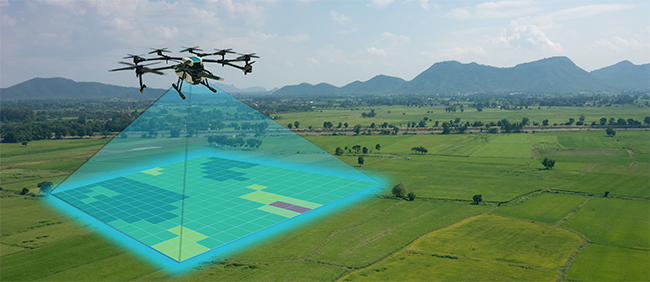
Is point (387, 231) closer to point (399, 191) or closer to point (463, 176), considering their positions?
point (399, 191)

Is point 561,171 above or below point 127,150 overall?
below

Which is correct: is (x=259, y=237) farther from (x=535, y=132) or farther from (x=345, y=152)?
(x=535, y=132)

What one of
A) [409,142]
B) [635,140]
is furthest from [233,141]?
[635,140]

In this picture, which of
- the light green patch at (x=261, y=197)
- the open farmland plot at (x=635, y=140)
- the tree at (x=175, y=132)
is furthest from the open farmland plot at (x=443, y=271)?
the open farmland plot at (x=635, y=140)

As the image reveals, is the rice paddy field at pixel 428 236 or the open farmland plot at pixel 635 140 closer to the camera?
the rice paddy field at pixel 428 236

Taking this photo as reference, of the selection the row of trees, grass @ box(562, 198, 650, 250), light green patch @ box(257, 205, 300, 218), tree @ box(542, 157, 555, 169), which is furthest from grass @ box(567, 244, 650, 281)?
tree @ box(542, 157, 555, 169)

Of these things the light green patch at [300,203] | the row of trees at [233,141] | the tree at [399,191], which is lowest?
the tree at [399,191]

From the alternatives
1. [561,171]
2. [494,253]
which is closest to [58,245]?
[494,253]

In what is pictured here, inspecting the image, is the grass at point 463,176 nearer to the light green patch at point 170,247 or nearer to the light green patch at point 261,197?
the light green patch at point 261,197
